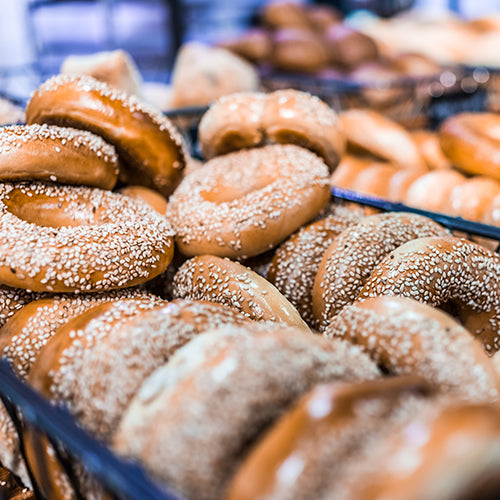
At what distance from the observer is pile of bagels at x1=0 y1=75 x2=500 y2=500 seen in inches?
21.1

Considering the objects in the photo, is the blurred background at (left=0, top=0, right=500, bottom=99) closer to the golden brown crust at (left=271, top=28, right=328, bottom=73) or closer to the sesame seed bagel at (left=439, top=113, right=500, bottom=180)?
the golden brown crust at (left=271, top=28, right=328, bottom=73)

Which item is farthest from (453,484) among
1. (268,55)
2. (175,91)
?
(268,55)

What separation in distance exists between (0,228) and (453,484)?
894mm

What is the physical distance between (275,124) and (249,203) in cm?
31

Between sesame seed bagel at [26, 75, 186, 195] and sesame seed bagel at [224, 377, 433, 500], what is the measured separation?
0.86m

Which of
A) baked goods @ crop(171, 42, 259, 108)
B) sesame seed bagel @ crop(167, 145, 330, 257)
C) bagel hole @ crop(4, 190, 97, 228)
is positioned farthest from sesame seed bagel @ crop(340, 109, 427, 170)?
bagel hole @ crop(4, 190, 97, 228)

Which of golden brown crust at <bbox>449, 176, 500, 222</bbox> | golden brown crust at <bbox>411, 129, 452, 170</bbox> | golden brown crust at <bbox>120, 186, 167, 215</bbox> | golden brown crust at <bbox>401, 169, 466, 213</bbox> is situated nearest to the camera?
golden brown crust at <bbox>120, 186, 167, 215</bbox>

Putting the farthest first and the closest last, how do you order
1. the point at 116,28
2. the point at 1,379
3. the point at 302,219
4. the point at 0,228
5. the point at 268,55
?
1. the point at 116,28
2. the point at 268,55
3. the point at 302,219
4. the point at 0,228
5. the point at 1,379

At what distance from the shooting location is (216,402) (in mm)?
602

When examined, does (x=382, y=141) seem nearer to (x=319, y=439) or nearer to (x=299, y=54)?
(x=299, y=54)

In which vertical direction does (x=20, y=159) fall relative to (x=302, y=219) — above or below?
above

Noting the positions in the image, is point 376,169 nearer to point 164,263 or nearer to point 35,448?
point 164,263

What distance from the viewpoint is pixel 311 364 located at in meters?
0.65

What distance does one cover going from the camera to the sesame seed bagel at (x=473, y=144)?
1924mm
